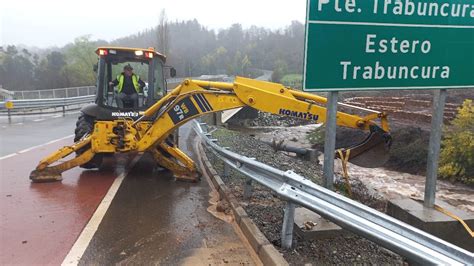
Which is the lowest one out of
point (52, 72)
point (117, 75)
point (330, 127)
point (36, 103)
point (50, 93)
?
point (50, 93)

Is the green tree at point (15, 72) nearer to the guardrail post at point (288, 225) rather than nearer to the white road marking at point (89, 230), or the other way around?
the white road marking at point (89, 230)

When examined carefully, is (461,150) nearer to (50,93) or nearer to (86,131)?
(86,131)

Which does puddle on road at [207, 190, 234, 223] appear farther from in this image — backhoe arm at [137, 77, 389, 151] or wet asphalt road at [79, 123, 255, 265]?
backhoe arm at [137, 77, 389, 151]

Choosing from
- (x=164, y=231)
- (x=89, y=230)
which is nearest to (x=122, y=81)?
(x=89, y=230)

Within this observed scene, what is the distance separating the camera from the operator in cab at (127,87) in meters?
9.08

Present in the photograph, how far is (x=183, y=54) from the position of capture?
77625 mm

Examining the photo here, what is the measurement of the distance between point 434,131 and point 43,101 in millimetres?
23380

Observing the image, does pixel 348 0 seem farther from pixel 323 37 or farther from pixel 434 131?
pixel 434 131

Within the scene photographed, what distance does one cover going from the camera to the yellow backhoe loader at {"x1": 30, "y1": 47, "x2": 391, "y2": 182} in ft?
19.0

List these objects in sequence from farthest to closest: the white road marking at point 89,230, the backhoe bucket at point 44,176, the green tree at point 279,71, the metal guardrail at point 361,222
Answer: the green tree at point 279,71
the backhoe bucket at point 44,176
the white road marking at point 89,230
the metal guardrail at point 361,222

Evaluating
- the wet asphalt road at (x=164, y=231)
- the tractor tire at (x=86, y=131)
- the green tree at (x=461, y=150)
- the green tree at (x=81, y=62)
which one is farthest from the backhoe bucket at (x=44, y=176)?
the green tree at (x=81, y=62)

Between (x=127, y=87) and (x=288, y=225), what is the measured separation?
242 inches

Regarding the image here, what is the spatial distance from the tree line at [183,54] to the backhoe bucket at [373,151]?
113 feet

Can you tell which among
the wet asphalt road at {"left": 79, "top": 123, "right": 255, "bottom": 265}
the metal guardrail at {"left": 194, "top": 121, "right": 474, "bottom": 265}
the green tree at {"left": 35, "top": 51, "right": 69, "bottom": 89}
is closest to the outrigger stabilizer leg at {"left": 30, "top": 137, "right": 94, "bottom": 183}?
the wet asphalt road at {"left": 79, "top": 123, "right": 255, "bottom": 265}
